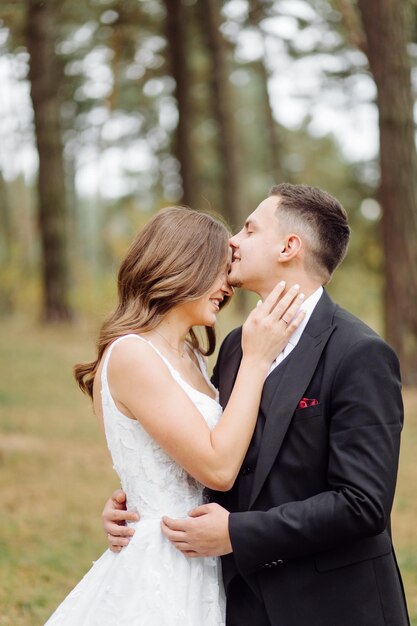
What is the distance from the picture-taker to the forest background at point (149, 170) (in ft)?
26.0

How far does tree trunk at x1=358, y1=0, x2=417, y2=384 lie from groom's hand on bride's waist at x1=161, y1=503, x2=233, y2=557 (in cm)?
751

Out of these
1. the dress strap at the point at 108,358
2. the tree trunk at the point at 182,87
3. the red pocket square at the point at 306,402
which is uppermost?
the tree trunk at the point at 182,87

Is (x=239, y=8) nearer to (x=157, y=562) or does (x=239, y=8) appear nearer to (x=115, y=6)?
(x=115, y=6)

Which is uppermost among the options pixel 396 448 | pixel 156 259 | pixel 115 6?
pixel 115 6

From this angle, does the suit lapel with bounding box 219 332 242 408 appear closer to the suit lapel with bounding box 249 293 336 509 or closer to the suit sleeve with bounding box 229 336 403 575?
the suit lapel with bounding box 249 293 336 509

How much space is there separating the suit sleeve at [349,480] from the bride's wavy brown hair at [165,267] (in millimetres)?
731

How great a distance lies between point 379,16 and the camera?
32.0ft

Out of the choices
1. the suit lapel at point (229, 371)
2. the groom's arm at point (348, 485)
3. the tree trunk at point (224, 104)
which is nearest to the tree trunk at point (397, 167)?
the tree trunk at point (224, 104)

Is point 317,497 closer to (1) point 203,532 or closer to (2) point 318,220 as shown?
(1) point 203,532

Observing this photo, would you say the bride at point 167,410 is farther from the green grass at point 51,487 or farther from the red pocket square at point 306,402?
the green grass at point 51,487

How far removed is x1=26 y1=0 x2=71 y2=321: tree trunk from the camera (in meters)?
17.1

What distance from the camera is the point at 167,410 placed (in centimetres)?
299

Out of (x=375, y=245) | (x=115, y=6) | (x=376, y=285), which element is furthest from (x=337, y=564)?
(x=376, y=285)

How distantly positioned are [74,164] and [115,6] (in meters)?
18.8
